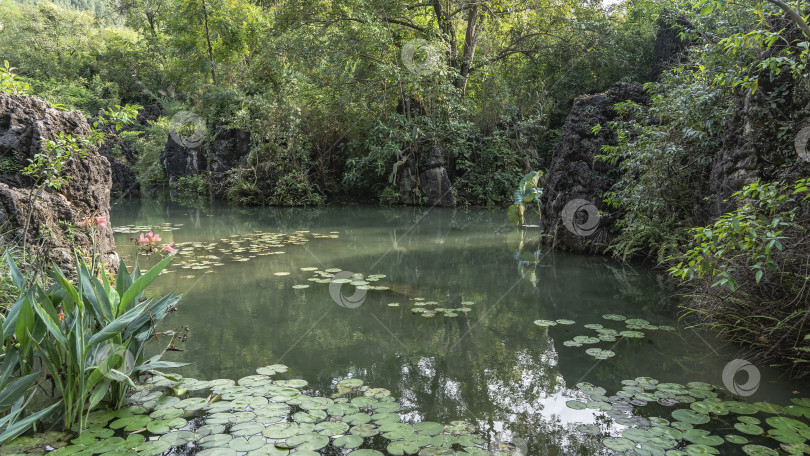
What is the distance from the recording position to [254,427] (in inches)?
95.0

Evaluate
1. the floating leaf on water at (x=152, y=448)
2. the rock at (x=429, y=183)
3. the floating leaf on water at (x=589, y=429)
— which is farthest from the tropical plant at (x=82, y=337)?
the rock at (x=429, y=183)

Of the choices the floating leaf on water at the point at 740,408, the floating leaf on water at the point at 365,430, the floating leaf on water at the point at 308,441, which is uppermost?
the floating leaf on water at the point at 740,408

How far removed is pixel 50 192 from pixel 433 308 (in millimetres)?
3354

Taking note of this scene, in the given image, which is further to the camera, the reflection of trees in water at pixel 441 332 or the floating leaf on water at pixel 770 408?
the reflection of trees in water at pixel 441 332

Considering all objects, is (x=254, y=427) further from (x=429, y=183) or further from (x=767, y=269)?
(x=429, y=183)

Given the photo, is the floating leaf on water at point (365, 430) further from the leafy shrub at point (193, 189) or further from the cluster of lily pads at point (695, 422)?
the leafy shrub at point (193, 189)

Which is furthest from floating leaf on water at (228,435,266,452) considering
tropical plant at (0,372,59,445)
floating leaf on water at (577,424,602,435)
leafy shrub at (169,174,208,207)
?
leafy shrub at (169,174,208,207)

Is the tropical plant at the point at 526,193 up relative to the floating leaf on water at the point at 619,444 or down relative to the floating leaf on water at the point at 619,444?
up

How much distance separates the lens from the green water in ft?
9.28

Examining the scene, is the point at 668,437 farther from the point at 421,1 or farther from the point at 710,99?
the point at 421,1

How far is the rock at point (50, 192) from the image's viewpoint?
4008mm

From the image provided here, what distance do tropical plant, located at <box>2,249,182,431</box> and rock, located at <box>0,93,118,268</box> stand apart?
1.59 metres

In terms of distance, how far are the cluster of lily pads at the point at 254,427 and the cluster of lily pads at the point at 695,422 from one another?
74 cm

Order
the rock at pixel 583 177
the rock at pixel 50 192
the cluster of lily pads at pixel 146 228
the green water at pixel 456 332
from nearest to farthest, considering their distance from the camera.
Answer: the green water at pixel 456 332 < the rock at pixel 50 192 < the rock at pixel 583 177 < the cluster of lily pads at pixel 146 228
